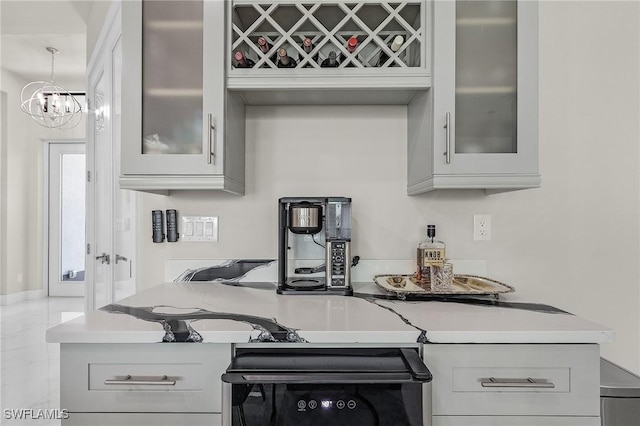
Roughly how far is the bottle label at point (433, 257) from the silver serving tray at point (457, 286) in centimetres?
11

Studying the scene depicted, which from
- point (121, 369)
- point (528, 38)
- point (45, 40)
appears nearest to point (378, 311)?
point (121, 369)

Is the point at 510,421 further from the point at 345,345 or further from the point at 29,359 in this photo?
the point at 29,359

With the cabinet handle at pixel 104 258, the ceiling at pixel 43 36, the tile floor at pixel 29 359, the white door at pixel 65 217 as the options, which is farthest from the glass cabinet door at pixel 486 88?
the white door at pixel 65 217

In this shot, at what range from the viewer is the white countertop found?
1013 mm

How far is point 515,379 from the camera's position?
1.04m

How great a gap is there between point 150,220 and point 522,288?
182cm

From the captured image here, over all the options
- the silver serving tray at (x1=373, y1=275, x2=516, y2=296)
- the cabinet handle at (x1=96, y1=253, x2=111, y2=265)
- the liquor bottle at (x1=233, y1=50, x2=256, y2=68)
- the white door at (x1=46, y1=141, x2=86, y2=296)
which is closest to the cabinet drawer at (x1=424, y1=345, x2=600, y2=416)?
the silver serving tray at (x1=373, y1=275, x2=516, y2=296)

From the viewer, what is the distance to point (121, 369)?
3.38 ft

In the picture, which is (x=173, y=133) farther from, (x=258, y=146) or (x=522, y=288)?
(x=522, y=288)

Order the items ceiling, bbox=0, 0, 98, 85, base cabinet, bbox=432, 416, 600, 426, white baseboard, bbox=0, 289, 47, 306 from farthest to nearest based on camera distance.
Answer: white baseboard, bbox=0, 289, 47, 306
ceiling, bbox=0, 0, 98, 85
base cabinet, bbox=432, 416, 600, 426

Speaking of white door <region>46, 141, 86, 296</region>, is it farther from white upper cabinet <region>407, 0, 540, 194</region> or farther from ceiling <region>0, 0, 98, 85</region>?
white upper cabinet <region>407, 0, 540, 194</region>

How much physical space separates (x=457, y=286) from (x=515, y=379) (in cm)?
55

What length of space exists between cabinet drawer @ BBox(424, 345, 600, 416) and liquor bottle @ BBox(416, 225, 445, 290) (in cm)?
46

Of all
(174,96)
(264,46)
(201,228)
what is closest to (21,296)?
(201,228)
